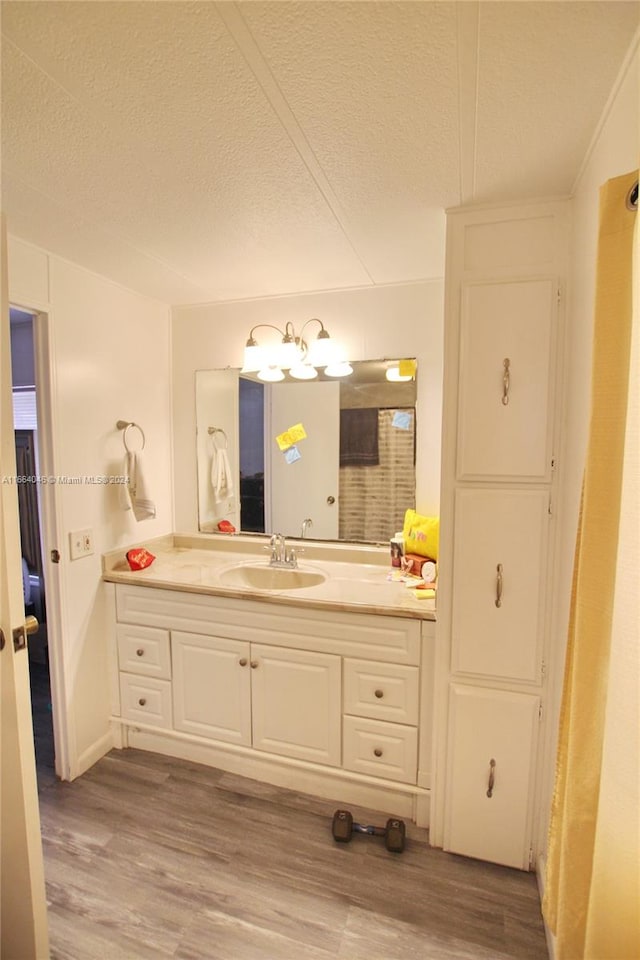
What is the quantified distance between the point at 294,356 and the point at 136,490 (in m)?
1.06

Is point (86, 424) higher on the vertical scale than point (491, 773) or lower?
higher

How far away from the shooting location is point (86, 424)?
2072 millimetres

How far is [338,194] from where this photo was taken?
141 centimetres

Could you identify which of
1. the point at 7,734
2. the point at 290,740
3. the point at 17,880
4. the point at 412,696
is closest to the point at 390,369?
the point at 412,696

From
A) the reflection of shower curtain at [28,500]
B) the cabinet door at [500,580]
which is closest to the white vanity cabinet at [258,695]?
the cabinet door at [500,580]

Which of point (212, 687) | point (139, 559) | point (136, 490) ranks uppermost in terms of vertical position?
point (136, 490)

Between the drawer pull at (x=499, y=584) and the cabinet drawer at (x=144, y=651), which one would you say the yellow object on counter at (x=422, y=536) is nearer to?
the drawer pull at (x=499, y=584)

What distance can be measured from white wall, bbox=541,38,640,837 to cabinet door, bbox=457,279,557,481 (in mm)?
67

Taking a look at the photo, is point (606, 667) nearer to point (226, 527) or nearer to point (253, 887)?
point (253, 887)

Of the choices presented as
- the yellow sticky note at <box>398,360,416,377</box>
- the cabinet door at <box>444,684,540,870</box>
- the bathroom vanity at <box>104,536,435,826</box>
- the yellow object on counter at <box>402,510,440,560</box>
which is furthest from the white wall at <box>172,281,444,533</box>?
the cabinet door at <box>444,684,540,870</box>

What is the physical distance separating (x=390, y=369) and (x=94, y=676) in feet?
6.81

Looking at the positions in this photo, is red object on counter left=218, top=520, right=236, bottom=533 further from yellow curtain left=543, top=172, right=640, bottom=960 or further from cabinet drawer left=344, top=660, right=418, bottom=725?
yellow curtain left=543, top=172, right=640, bottom=960

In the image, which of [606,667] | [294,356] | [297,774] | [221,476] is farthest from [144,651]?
[606,667]

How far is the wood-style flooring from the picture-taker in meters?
1.34
